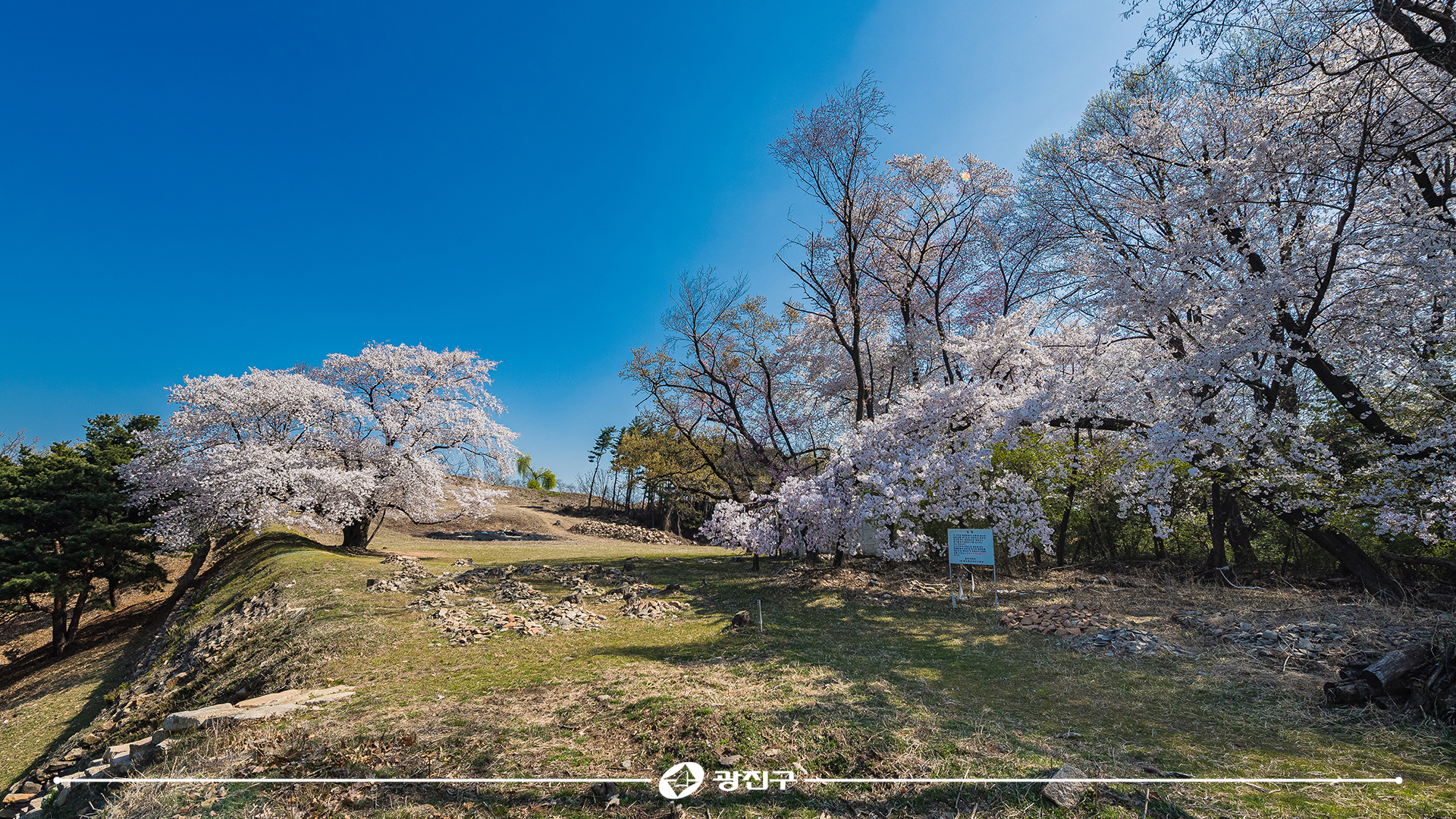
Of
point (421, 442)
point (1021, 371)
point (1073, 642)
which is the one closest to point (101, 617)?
point (421, 442)

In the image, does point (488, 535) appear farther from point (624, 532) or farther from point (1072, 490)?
point (1072, 490)

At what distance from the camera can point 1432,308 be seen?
7297mm

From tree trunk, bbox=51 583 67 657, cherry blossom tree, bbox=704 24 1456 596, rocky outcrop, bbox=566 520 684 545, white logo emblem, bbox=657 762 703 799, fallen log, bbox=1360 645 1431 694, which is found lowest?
tree trunk, bbox=51 583 67 657

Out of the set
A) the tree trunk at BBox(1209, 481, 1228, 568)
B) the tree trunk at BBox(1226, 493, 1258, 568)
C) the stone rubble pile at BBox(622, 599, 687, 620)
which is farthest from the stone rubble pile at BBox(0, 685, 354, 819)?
the tree trunk at BBox(1226, 493, 1258, 568)

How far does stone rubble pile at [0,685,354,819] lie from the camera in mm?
4219

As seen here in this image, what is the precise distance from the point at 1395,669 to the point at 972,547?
5.08 metres

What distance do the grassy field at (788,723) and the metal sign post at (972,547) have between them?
1104mm

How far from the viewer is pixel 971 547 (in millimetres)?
9305

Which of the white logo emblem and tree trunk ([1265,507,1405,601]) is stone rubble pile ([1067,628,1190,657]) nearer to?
tree trunk ([1265,507,1405,601])

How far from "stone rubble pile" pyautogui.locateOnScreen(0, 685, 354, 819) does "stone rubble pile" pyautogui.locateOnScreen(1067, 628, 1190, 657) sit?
8.46m

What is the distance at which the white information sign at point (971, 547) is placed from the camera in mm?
9125

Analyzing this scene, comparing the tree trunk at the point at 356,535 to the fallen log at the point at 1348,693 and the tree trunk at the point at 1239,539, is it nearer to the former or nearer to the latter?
the fallen log at the point at 1348,693

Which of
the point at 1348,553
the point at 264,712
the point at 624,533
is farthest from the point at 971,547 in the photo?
the point at 624,533

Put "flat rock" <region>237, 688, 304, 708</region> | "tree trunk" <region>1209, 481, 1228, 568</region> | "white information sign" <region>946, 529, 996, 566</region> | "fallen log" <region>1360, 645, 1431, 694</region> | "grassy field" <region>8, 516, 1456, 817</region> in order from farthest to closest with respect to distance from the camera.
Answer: "tree trunk" <region>1209, 481, 1228, 568</region>, "white information sign" <region>946, 529, 996, 566</region>, "flat rock" <region>237, 688, 304, 708</region>, "fallen log" <region>1360, 645, 1431, 694</region>, "grassy field" <region>8, 516, 1456, 817</region>
